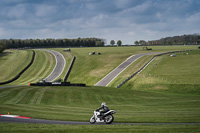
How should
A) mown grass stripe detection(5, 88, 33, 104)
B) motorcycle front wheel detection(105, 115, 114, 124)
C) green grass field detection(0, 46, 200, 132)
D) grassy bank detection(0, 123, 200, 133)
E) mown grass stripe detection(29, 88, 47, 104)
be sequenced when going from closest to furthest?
grassy bank detection(0, 123, 200, 133), motorcycle front wheel detection(105, 115, 114, 124), green grass field detection(0, 46, 200, 132), mown grass stripe detection(5, 88, 33, 104), mown grass stripe detection(29, 88, 47, 104)

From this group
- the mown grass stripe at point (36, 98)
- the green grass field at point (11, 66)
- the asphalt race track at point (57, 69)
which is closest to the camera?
the mown grass stripe at point (36, 98)

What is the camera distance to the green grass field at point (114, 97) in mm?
23733

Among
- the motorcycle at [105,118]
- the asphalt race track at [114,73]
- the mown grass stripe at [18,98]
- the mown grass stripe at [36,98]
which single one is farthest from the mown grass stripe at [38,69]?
the motorcycle at [105,118]

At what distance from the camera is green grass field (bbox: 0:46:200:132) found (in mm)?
23733

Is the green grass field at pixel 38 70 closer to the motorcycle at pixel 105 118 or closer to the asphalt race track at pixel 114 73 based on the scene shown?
the asphalt race track at pixel 114 73

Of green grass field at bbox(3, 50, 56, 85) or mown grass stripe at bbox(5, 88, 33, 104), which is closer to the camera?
mown grass stripe at bbox(5, 88, 33, 104)

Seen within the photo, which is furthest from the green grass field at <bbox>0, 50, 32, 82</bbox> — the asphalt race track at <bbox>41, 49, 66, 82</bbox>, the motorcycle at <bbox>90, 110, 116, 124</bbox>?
the motorcycle at <bbox>90, 110, 116, 124</bbox>

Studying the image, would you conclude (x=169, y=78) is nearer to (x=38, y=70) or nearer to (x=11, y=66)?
(x=38, y=70)

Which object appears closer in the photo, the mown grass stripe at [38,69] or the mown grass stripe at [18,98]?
the mown grass stripe at [18,98]

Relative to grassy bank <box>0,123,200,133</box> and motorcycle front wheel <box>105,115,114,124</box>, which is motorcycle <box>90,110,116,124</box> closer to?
motorcycle front wheel <box>105,115,114,124</box>

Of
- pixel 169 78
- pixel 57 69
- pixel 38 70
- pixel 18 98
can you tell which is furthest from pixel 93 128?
pixel 38 70

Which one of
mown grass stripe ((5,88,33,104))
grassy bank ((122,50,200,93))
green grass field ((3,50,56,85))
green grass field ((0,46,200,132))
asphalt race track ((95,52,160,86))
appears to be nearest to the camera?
green grass field ((0,46,200,132))

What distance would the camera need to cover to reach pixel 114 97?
48188 mm

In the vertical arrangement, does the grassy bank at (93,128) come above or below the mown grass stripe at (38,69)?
above
